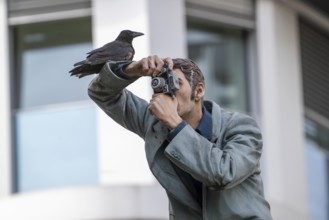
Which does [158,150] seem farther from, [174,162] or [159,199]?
[159,199]

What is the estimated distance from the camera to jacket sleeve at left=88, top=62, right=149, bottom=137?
5.75m

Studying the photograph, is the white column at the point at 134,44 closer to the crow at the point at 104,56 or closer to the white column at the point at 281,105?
the white column at the point at 281,105

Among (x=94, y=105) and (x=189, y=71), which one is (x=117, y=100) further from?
(x=94, y=105)

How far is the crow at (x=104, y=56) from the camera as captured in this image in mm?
5734

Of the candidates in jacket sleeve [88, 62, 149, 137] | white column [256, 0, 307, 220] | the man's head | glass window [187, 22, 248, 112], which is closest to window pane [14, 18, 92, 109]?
glass window [187, 22, 248, 112]

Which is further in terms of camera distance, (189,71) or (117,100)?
(117,100)

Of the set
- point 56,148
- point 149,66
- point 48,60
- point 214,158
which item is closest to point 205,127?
point 214,158

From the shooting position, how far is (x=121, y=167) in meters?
17.9

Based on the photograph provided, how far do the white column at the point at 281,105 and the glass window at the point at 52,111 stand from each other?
285 cm

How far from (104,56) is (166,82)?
13.2 inches

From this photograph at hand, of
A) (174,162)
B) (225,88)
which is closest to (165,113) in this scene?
(174,162)

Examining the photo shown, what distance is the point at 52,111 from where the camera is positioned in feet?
60.6

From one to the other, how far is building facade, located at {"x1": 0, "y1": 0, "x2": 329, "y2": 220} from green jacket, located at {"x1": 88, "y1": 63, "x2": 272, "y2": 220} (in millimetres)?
11118

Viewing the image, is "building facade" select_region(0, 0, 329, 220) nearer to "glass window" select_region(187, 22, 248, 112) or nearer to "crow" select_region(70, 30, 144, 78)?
"glass window" select_region(187, 22, 248, 112)
